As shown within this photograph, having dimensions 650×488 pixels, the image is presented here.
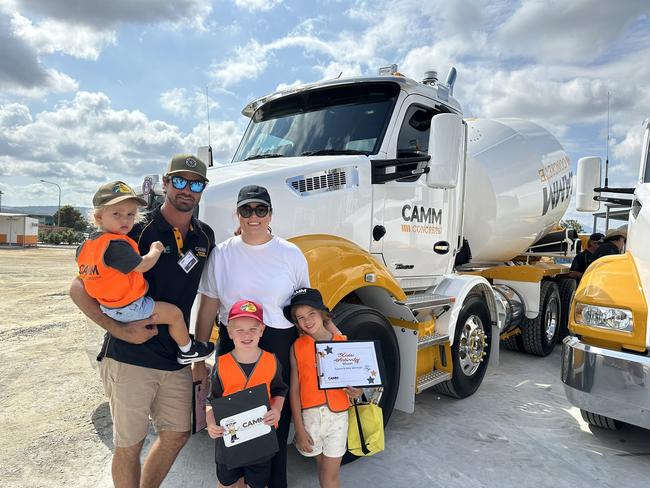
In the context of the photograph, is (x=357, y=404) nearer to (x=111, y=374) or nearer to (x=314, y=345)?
(x=314, y=345)

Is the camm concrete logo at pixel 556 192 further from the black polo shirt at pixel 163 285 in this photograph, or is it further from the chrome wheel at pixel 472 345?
the black polo shirt at pixel 163 285

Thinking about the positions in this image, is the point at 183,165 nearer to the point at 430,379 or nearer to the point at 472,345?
the point at 430,379

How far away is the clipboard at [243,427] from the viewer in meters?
2.34

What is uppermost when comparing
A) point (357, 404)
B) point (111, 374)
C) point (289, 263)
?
point (289, 263)

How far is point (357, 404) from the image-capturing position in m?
2.83

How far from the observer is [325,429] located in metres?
2.64

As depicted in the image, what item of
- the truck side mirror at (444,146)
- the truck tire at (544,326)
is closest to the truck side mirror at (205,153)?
the truck side mirror at (444,146)

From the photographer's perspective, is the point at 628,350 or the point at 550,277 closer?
the point at 628,350

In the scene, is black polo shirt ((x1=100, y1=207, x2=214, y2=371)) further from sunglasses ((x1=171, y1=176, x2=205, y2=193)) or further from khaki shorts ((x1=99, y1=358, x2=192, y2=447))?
sunglasses ((x1=171, y1=176, x2=205, y2=193))

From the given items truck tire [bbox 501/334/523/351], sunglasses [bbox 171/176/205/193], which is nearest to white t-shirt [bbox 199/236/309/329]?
sunglasses [bbox 171/176/205/193]

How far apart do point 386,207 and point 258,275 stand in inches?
72.3

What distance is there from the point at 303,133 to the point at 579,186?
3472mm

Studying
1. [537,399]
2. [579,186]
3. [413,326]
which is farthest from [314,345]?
[579,186]

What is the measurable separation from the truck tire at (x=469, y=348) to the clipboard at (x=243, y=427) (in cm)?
278
